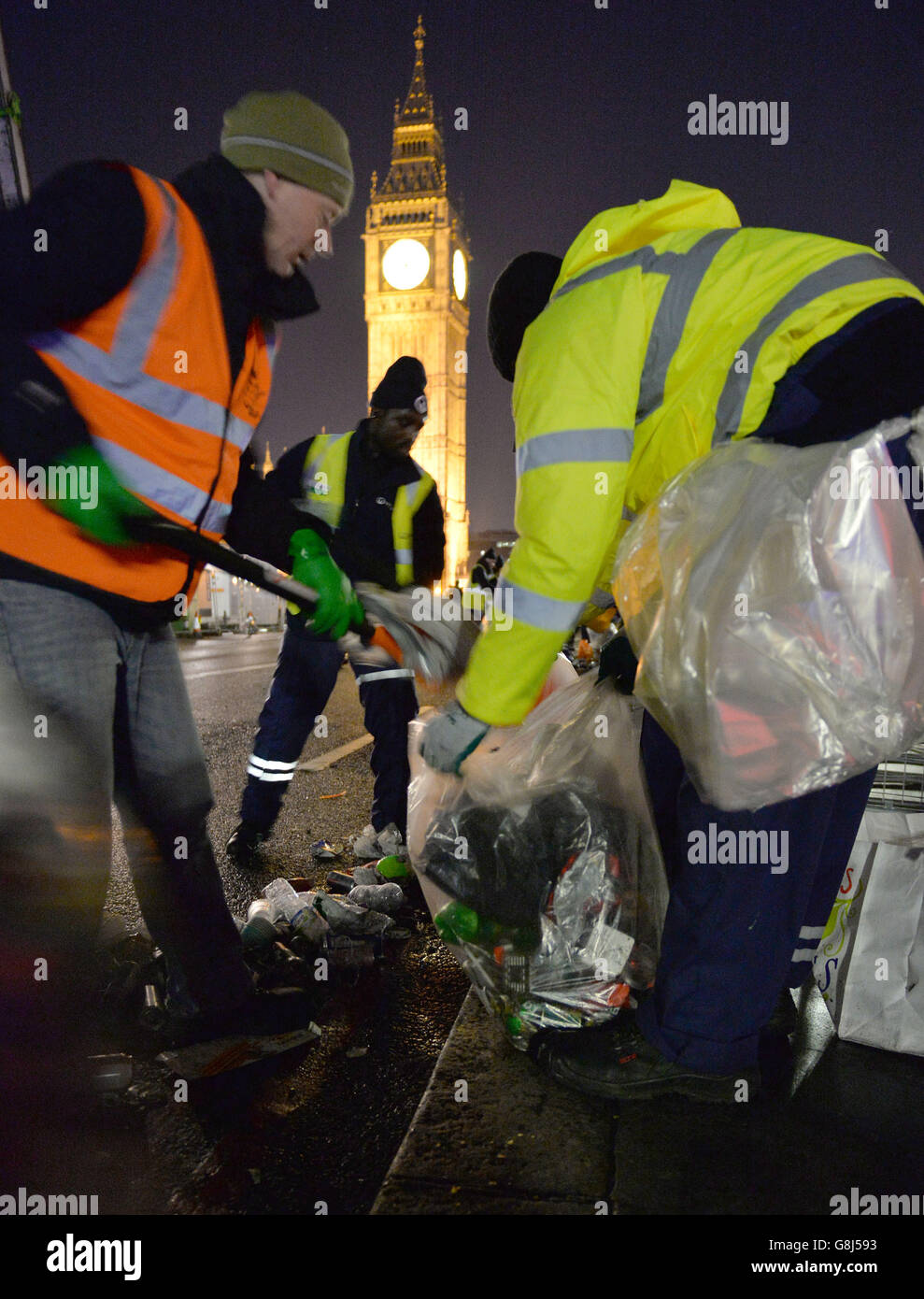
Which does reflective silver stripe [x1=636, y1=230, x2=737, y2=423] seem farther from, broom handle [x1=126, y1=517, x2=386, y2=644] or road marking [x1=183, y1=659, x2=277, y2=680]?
road marking [x1=183, y1=659, x2=277, y2=680]

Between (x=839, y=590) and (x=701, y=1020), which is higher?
(x=839, y=590)

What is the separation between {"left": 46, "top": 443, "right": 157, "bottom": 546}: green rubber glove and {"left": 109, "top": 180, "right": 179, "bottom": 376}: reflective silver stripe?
0.16 meters

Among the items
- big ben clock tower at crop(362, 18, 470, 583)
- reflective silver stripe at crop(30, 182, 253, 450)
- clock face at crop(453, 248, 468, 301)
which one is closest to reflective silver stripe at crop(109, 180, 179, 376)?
reflective silver stripe at crop(30, 182, 253, 450)

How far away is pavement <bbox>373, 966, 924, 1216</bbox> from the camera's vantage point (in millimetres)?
1157

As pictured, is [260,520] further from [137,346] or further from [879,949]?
[879,949]

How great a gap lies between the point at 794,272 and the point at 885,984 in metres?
1.42

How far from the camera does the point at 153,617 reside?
141 centimetres

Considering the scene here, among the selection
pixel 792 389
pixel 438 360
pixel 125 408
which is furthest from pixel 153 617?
pixel 438 360

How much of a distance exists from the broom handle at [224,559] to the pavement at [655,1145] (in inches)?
39.5

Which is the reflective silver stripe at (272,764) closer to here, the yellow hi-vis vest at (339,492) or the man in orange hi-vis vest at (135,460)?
the yellow hi-vis vest at (339,492)

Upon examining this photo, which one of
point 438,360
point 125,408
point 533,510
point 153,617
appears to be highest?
point 438,360

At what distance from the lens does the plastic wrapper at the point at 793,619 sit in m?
1.23
